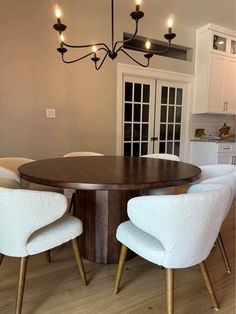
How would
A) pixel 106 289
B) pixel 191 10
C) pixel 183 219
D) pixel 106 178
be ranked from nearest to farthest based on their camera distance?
pixel 183 219, pixel 106 178, pixel 106 289, pixel 191 10

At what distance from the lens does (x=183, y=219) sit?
106 cm

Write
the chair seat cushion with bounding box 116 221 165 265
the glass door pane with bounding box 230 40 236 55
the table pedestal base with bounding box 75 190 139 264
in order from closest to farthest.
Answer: the chair seat cushion with bounding box 116 221 165 265, the table pedestal base with bounding box 75 190 139 264, the glass door pane with bounding box 230 40 236 55

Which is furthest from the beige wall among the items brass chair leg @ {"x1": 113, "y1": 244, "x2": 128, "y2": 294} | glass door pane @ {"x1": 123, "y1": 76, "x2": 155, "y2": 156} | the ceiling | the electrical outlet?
brass chair leg @ {"x1": 113, "y1": 244, "x2": 128, "y2": 294}

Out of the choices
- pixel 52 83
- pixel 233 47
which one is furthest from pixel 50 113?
pixel 233 47

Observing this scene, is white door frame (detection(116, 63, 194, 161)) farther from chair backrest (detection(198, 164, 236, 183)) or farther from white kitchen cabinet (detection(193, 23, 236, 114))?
chair backrest (detection(198, 164, 236, 183))

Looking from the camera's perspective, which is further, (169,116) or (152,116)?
(169,116)

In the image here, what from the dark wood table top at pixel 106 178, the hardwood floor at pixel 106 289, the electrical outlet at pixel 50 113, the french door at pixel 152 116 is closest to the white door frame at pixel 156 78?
the french door at pixel 152 116

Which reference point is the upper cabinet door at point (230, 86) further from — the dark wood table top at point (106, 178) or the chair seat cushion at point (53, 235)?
the chair seat cushion at point (53, 235)

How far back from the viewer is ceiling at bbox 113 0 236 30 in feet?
10.7

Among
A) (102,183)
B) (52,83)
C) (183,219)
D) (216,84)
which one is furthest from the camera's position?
(216,84)

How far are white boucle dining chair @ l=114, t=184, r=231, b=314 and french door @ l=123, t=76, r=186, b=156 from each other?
2745 mm

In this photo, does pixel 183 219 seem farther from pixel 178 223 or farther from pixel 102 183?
pixel 102 183

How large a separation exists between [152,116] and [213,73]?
4.42 ft

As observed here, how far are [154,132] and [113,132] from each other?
87cm
